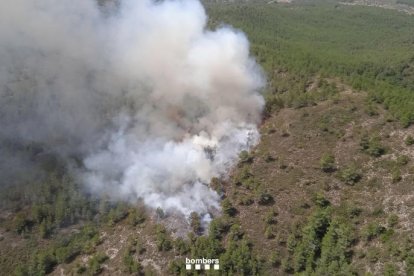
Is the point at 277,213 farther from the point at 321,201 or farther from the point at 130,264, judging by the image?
the point at 130,264

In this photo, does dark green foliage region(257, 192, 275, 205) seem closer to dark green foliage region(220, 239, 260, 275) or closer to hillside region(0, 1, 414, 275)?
hillside region(0, 1, 414, 275)

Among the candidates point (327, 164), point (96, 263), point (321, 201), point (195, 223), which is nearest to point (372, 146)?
point (327, 164)

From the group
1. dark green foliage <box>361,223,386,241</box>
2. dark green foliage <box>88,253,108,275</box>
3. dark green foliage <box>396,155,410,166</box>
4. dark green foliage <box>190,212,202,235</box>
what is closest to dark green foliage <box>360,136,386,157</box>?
dark green foliage <box>396,155,410,166</box>

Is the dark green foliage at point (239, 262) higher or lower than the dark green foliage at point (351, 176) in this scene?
lower

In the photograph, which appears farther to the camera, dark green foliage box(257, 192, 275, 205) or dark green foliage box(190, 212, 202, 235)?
dark green foliage box(257, 192, 275, 205)

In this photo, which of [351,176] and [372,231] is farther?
[351,176]

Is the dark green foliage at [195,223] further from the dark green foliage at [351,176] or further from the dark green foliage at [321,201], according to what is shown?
the dark green foliage at [351,176]

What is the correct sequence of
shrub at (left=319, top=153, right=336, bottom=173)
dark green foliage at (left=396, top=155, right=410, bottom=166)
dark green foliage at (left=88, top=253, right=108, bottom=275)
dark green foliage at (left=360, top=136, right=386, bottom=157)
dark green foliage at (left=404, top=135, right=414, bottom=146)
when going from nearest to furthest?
dark green foliage at (left=88, top=253, right=108, bottom=275)
dark green foliage at (left=396, top=155, right=410, bottom=166)
dark green foliage at (left=404, top=135, right=414, bottom=146)
dark green foliage at (left=360, top=136, right=386, bottom=157)
shrub at (left=319, top=153, right=336, bottom=173)

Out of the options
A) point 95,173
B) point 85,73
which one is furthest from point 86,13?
point 95,173

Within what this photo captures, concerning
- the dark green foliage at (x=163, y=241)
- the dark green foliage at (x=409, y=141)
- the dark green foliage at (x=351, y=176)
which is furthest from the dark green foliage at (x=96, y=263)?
the dark green foliage at (x=409, y=141)
